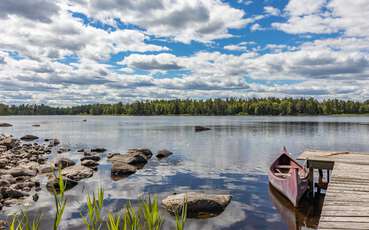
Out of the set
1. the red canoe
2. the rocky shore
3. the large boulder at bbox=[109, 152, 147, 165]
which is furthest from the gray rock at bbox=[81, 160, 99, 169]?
the red canoe

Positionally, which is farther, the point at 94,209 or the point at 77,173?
the point at 77,173

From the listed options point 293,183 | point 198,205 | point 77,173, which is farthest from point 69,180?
point 293,183

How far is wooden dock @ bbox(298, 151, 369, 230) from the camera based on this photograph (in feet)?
25.1

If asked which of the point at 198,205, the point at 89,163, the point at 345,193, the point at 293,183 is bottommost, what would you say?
the point at 89,163

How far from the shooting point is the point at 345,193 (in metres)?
10.0

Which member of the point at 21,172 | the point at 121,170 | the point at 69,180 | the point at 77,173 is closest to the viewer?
the point at 69,180

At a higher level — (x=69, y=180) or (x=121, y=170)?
(x=69, y=180)

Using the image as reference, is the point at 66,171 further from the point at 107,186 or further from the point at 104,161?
the point at 104,161

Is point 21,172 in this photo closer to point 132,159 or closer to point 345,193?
point 132,159

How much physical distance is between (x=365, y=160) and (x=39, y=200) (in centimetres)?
1757

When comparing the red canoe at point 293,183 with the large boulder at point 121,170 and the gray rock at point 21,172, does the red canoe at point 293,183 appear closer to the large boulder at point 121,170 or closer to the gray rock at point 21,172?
the large boulder at point 121,170

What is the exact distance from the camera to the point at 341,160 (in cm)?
1600

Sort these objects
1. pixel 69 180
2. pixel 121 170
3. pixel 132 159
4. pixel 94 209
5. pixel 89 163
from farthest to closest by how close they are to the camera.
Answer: pixel 132 159 → pixel 89 163 → pixel 121 170 → pixel 69 180 → pixel 94 209

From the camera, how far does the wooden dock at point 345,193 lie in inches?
301
